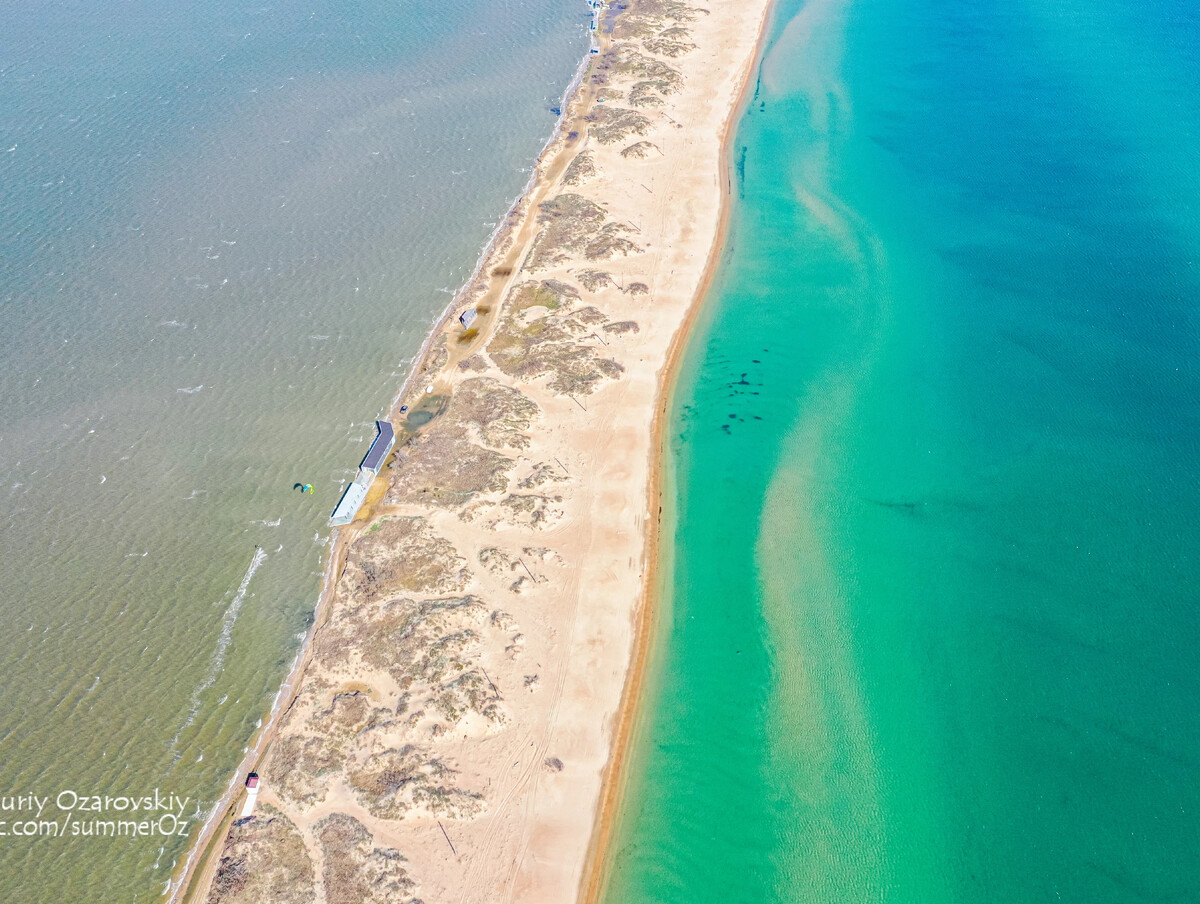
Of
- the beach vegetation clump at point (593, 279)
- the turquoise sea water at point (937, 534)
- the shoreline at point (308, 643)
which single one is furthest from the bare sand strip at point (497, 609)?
the turquoise sea water at point (937, 534)

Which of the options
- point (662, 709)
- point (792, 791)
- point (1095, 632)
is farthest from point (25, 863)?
point (1095, 632)

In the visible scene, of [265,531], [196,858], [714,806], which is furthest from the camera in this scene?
[265,531]

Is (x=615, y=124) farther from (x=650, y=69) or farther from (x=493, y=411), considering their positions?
(x=493, y=411)

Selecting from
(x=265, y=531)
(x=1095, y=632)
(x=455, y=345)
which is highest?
(x=455, y=345)

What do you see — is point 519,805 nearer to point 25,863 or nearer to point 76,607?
point 25,863

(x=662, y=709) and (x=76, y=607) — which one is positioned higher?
(x=76, y=607)

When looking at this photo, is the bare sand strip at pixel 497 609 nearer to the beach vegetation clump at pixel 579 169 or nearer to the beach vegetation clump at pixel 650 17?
the beach vegetation clump at pixel 579 169

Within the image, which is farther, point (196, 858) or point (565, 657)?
point (565, 657)

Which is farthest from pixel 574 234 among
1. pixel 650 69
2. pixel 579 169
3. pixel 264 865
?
pixel 264 865
